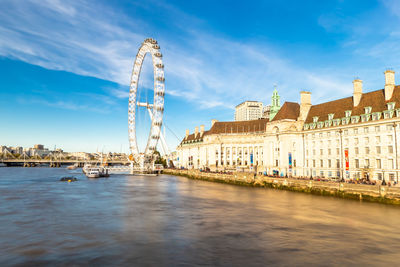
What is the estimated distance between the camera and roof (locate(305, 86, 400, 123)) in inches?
2112

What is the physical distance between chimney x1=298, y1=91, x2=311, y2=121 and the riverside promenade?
66.3 feet

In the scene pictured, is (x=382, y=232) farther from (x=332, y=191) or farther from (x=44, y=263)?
(x=44, y=263)

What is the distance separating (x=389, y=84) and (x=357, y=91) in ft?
23.6

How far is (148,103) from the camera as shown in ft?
362

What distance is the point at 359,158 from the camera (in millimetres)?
54719

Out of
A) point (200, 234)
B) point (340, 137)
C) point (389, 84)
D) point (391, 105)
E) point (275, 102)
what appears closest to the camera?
point (200, 234)

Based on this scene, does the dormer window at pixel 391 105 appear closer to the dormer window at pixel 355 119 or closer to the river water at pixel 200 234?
the dormer window at pixel 355 119

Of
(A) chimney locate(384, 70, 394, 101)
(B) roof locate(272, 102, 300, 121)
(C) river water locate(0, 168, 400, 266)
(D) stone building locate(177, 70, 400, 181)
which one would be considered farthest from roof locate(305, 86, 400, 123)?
(C) river water locate(0, 168, 400, 266)

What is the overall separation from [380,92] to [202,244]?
50226 millimetres

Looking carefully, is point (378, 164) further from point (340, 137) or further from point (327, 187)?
point (327, 187)

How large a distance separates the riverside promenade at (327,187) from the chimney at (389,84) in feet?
65.2

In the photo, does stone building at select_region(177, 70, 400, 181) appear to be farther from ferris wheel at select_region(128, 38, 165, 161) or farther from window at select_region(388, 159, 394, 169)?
ferris wheel at select_region(128, 38, 165, 161)

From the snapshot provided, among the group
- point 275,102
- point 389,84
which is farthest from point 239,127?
point 389,84

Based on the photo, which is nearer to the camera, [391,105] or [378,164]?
[391,105]
